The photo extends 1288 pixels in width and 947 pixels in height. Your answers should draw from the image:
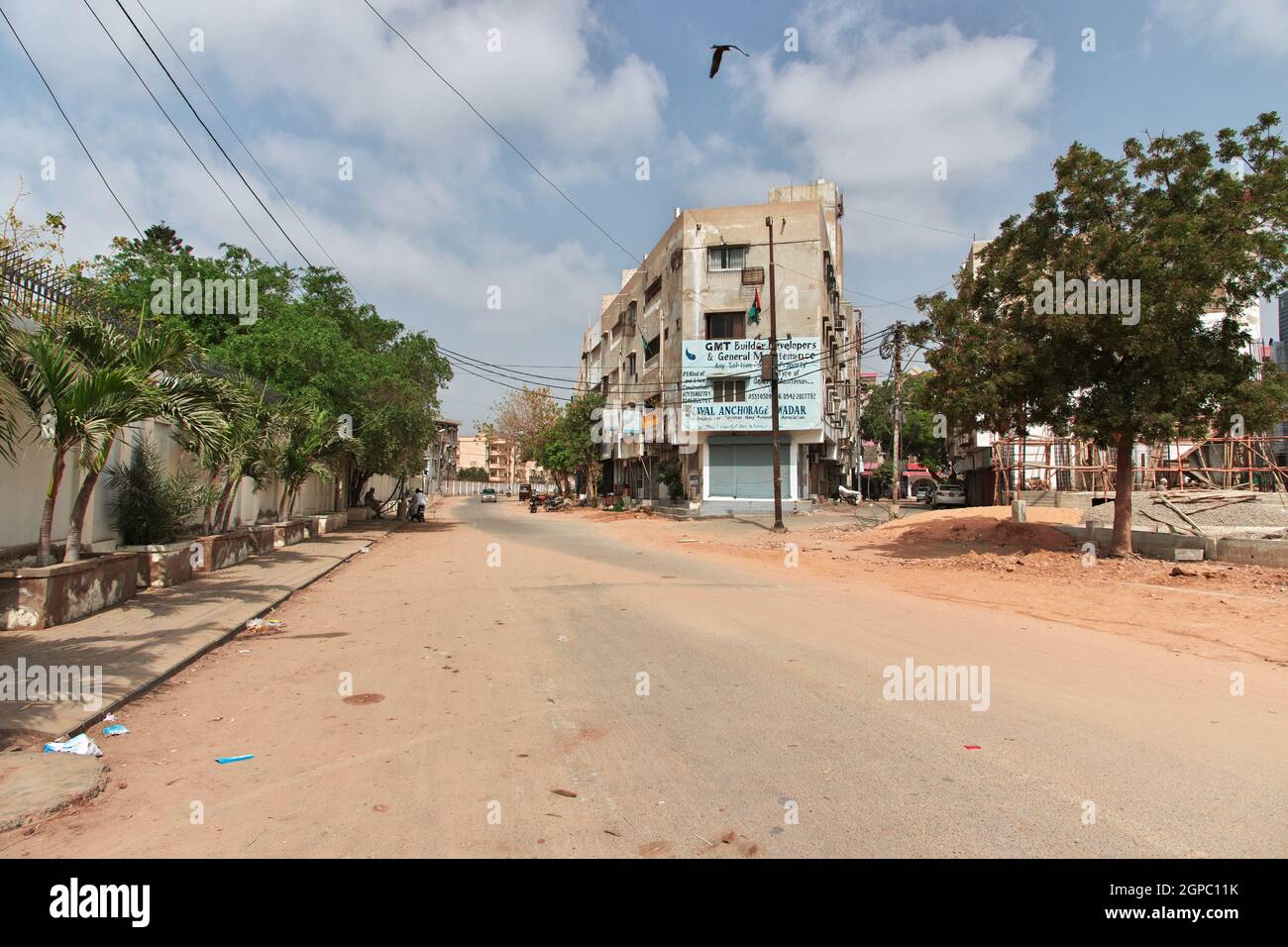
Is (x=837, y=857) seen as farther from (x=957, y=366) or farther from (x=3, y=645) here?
(x=957, y=366)

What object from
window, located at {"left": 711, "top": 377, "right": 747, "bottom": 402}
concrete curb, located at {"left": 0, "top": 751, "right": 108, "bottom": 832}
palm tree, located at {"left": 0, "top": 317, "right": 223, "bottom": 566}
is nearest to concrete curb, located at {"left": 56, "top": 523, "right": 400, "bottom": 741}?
concrete curb, located at {"left": 0, "top": 751, "right": 108, "bottom": 832}

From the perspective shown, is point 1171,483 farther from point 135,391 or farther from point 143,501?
point 135,391

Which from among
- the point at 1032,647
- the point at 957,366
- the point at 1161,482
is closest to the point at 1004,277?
the point at 957,366

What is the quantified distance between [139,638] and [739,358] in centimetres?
3047

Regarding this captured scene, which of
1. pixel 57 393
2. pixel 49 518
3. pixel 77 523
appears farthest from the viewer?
pixel 77 523

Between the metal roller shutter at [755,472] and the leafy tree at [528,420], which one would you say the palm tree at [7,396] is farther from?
the leafy tree at [528,420]

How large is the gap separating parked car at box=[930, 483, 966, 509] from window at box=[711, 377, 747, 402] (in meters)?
18.3

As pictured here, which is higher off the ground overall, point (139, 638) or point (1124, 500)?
point (1124, 500)

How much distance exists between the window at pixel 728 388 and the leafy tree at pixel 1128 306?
1911 centimetres

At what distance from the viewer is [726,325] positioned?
39.2m

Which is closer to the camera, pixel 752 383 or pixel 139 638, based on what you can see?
pixel 139 638

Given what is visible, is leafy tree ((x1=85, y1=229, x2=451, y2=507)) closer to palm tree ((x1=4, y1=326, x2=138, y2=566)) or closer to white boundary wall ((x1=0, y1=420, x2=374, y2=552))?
white boundary wall ((x1=0, y1=420, x2=374, y2=552))

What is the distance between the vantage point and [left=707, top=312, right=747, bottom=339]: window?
38.8m

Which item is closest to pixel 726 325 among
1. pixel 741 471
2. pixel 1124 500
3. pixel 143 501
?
pixel 741 471
